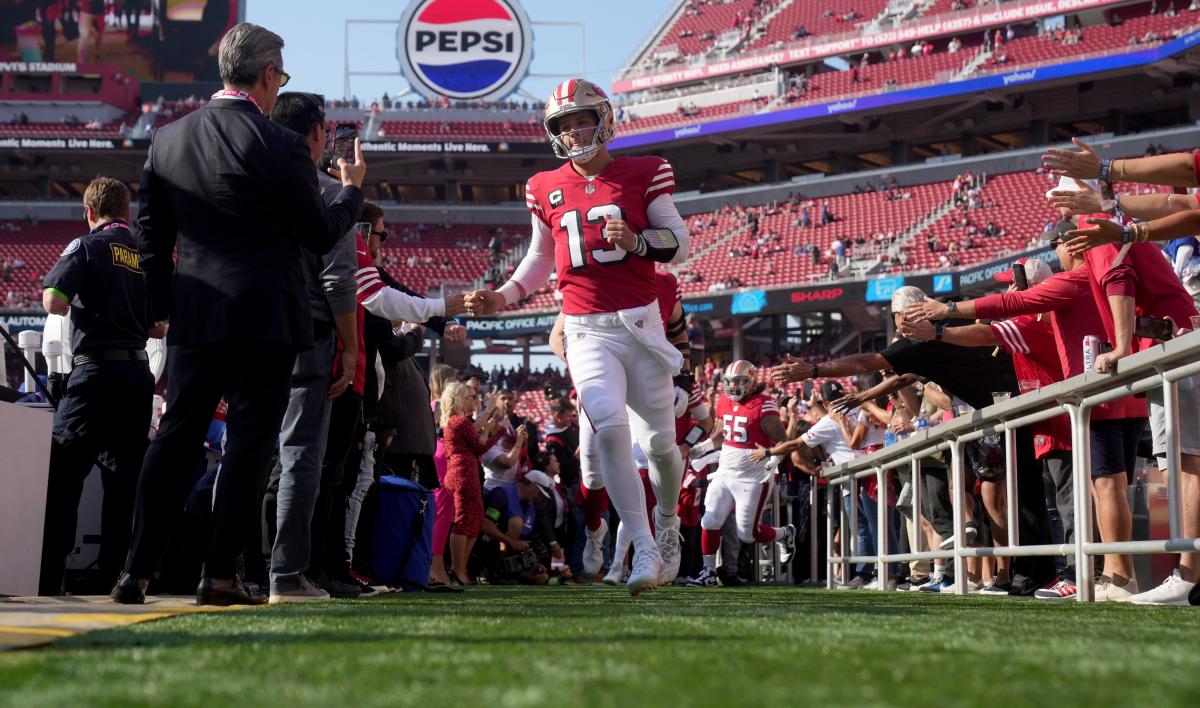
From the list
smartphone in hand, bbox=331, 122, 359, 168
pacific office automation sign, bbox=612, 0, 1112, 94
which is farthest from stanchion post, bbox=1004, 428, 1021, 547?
pacific office automation sign, bbox=612, 0, 1112, 94

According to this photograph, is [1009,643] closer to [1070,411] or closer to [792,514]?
[1070,411]

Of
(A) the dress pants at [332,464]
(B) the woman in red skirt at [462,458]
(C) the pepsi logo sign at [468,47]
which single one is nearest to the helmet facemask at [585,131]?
(A) the dress pants at [332,464]

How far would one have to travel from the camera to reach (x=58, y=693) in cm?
183

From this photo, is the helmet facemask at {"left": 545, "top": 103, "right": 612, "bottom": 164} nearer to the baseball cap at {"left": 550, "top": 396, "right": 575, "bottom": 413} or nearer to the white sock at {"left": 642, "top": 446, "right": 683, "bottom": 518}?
the white sock at {"left": 642, "top": 446, "right": 683, "bottom": 518}

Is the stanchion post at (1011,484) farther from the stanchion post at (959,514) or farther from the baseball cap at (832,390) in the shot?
the baseball cap at (832,390)

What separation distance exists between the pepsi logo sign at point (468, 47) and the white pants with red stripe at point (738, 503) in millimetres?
35190

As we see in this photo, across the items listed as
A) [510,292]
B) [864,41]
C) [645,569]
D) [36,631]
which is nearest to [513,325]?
[864,41]

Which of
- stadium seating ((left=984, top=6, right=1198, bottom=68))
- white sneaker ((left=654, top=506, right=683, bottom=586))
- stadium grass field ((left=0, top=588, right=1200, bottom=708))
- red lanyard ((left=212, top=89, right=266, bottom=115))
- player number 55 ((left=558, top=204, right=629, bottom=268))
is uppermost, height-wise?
stadium seating ((left=984, top=6, right=1198, bottom=68))

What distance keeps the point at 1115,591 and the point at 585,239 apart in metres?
2.67

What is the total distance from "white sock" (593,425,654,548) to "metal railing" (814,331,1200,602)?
71.0 inches

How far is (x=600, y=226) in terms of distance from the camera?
5.20 metres

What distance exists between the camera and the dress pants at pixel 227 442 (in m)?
4.10

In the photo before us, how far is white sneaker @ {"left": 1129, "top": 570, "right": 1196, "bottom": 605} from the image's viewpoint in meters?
4.91

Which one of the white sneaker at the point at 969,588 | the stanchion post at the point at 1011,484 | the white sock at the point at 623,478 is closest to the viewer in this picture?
the white sock at the point at 623,478
